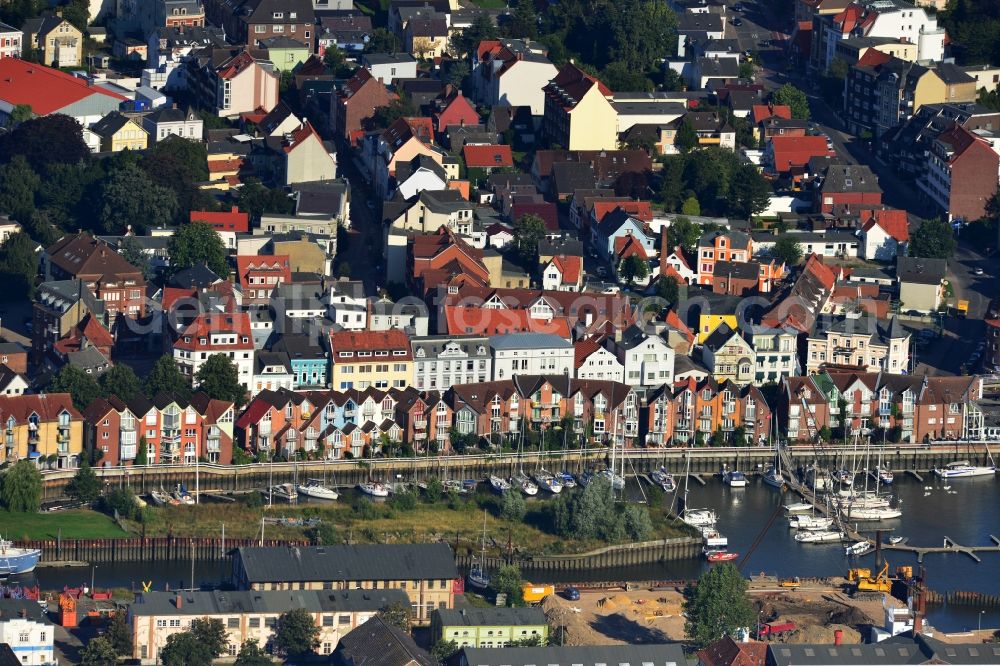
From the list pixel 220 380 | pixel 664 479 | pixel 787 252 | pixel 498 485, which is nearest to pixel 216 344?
pixel 220 380

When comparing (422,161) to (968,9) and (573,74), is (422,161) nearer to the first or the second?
(573,74)

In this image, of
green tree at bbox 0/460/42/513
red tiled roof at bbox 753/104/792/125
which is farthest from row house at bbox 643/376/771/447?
red tiled roof at bbox 753/104/792/125

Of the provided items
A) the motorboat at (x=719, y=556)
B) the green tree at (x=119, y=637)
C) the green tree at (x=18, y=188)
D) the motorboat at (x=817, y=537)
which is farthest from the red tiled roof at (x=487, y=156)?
the green tree at (x=119, y=637)

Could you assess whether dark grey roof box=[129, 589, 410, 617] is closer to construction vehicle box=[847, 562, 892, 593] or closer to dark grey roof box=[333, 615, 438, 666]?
dark grey roof box=[333, 615, 438, 666]

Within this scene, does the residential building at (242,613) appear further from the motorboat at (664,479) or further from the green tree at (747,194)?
the green tree at (747,194)

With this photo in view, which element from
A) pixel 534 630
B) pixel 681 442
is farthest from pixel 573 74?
pixel 534 630

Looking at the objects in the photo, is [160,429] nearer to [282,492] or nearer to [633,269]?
[282,492]
